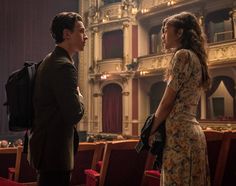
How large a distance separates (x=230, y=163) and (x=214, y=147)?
0.92 feet

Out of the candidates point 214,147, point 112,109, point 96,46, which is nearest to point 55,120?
point 214,147

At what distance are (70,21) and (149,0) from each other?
10.3m

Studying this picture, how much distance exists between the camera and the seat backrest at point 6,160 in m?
2.97

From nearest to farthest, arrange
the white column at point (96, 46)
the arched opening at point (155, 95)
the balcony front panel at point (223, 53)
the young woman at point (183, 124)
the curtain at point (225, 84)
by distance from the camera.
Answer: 1. the young woman at point (183, 124)
2. the balcony front panel at point (223, 53)
3. the curtain at point (225, 84)
4. the arched opening at point (155, 95)
5. the white column at point (96, 46)

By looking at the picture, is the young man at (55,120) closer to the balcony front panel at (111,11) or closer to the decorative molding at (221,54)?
the decorative molding at (221,54)

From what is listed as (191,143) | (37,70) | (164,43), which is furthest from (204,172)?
(37,70)

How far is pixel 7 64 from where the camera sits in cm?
1110

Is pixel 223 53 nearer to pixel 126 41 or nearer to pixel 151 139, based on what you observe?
pixel 126 41

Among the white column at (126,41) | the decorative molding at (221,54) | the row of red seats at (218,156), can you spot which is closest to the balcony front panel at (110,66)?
the white column at (126,41)

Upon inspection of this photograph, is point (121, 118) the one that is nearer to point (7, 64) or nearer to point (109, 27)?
point (109, 27)

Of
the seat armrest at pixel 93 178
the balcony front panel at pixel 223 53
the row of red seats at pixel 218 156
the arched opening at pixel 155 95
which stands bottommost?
the seat armrest at pixel 93 178

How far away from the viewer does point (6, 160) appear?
3.05 m

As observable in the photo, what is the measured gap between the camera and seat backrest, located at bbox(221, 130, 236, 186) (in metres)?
2.39

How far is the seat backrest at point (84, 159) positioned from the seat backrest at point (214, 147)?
86cm
